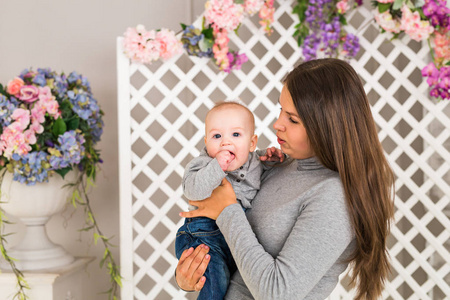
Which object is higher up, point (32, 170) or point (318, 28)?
point (318, 28)

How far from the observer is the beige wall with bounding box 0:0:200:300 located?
2828 millimetres

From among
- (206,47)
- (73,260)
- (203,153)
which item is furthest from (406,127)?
(73,260)


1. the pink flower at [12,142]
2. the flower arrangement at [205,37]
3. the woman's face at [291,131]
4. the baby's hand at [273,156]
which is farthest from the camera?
the flower arrangement at [205,37]

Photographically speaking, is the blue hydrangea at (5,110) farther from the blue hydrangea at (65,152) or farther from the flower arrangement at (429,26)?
the flower arrangement at (429,26)

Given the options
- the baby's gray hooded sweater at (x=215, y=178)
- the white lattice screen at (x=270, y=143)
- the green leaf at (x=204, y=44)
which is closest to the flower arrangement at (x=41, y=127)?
the white lattice screen at (x=270, y=143)

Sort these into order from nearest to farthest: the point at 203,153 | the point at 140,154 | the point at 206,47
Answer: the point at 203,153, the point at 206,47, the point at 140,154

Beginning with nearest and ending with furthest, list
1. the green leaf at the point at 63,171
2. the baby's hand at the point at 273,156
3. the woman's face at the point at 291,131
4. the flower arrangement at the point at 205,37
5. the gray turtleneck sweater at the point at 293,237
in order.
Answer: the gray turtleneck sweater at the point at 293,237, the woman's face at the point at 291,131, the baby's hand at the point at 273,156, the green leaf at the point at 63,171, the flower arrangement at the point at 205,37

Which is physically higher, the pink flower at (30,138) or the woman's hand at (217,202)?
the woman's hand at (217,202)

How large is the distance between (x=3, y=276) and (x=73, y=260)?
1.15ft

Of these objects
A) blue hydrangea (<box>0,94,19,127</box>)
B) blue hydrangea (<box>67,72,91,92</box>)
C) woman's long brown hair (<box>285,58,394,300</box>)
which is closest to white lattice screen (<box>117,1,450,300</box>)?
blue hydrangea (<box>67,72,91,92</box>)

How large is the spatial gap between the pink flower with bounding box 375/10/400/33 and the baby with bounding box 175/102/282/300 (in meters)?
1.28

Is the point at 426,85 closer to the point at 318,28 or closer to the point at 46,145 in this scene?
the point at 318,28

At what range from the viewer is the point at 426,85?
2438mm

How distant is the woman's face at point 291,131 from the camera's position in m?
1.25
